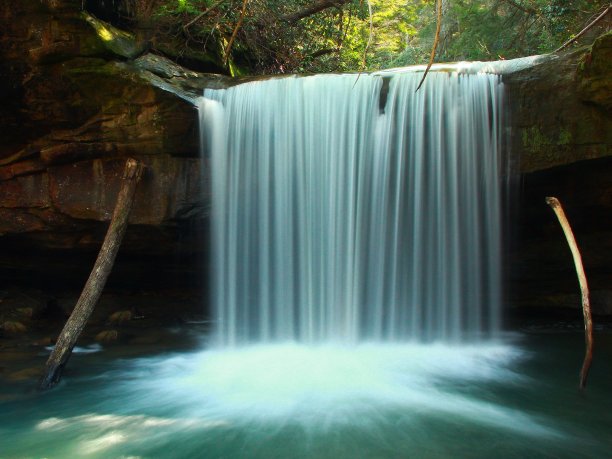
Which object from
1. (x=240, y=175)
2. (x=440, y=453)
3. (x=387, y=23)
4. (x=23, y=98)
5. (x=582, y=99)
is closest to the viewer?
(x=440, y=453)

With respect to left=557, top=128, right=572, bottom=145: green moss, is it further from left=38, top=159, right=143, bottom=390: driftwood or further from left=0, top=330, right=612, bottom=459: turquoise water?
left=38, top=159, right=143, bottom=390: driftwood

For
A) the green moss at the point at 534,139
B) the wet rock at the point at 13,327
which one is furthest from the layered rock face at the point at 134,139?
the wet rock at the point at 13,327

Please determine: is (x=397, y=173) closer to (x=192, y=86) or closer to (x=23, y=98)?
(x=192, y=86)

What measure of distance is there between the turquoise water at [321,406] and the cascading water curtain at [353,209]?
62 cm

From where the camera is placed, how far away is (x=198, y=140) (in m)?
7.62

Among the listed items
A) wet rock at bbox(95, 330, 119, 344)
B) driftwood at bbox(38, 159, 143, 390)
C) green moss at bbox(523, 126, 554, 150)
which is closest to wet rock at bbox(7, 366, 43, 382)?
driftwood at bbox(38, 159, 143, 390)

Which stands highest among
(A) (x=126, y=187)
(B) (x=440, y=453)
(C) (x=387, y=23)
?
(C) (x=387, y=23)

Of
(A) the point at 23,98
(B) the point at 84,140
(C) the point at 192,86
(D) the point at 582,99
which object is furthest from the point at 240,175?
(D) the point at 582,99

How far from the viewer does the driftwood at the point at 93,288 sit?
5.83 meters

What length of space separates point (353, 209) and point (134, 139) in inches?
135

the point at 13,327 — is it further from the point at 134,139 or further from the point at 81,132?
the point at 134,139

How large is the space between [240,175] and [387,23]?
39.0 ft

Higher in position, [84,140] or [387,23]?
[387,23]

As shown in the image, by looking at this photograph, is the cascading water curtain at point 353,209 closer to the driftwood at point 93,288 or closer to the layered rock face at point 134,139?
the layered rock face at point 134,139
